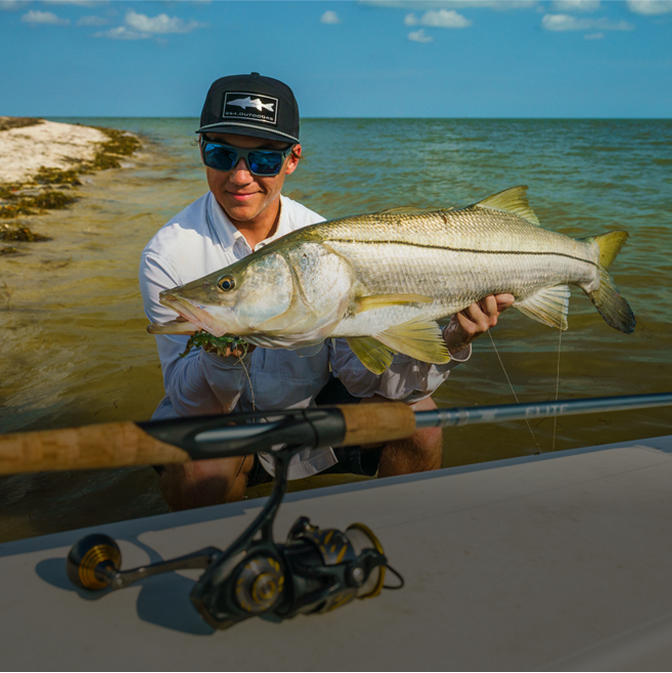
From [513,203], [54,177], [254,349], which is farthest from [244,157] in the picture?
[54,177]

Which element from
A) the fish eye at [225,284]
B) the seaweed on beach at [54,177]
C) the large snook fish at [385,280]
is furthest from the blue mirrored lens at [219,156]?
the seaweed on beach at [54,177]

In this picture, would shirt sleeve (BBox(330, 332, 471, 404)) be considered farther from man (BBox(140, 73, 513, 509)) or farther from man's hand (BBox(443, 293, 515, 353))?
man's hand (BBox(443, 293, 515, 353))

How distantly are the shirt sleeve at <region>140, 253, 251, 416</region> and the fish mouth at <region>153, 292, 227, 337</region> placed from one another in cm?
26

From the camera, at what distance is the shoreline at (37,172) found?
10.7 m

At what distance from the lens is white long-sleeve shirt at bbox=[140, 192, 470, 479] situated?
2660 mm

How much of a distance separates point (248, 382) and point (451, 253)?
1126mm

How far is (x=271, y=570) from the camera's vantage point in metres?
1.17

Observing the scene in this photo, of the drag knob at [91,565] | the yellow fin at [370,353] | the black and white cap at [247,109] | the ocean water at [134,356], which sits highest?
the black and white cap at [247,109]

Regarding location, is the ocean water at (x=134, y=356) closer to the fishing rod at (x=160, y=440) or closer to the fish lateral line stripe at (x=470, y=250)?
the fish lateral line stripe at (x=470, y=250)

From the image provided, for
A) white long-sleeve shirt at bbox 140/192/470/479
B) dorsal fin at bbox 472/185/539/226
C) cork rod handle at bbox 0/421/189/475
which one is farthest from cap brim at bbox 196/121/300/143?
cork rod handle at bbox 0/421/189/475

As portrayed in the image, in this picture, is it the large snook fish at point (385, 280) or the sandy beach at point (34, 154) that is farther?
the sandy beach at point (34, 154)

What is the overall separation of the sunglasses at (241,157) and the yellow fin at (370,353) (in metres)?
1.01

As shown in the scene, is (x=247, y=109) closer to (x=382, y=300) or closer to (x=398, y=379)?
(x=382, y=300)

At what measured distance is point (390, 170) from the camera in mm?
21422
